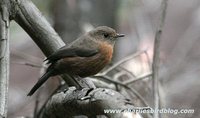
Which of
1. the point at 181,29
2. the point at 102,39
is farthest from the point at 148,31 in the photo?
the point at 181,29

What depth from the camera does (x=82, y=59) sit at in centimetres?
429

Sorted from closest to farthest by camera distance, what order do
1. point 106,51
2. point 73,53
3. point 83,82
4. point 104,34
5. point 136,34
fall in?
point 83,82 < point 73,53 < point 106,51 < point 104,34 < point 136,34

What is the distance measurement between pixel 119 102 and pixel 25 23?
1.18 metres

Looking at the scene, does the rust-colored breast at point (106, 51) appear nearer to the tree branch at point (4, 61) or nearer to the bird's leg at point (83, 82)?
the bird's leg at point (83, 82)

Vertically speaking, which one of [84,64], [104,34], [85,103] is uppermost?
[104,34]

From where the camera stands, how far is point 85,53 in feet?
14.1

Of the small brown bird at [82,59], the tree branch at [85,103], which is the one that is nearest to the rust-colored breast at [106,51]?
the small brown bird at [82,59]

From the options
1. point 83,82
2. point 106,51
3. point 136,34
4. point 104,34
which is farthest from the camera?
point 136,34

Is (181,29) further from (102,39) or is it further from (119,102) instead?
(119,102)

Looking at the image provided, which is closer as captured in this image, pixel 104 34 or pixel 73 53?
pixel 73 53

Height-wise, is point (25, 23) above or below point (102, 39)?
below

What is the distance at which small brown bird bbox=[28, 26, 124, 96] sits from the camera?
4094 millimetres

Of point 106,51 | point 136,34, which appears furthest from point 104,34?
point 136,34

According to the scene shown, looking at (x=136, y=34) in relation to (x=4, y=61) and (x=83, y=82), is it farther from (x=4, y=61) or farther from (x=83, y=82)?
(x=4, y=61)
